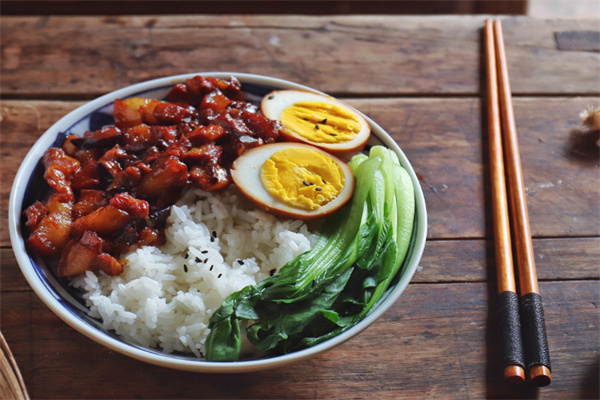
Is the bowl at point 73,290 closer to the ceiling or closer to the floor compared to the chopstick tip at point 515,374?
closer to the ceiling

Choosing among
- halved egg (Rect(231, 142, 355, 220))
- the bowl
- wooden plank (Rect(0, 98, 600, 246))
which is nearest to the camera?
the bowl

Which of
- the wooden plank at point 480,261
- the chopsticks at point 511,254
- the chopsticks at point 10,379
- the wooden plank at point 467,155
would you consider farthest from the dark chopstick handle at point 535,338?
the chopsticks at point 10,379

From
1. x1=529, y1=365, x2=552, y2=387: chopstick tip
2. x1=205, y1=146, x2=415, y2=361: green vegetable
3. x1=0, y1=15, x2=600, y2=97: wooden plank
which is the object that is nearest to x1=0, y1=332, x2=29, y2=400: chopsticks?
x1=205, y1=146, x2=415, y2=361: green vegetable

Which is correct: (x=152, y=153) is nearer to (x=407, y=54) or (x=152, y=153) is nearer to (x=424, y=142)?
(x=424, y=142)

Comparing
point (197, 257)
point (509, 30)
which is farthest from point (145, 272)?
point (509, 30)

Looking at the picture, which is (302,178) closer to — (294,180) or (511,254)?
(294,180)

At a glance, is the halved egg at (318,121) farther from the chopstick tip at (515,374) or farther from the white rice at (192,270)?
the chopstick tip at (515,374)

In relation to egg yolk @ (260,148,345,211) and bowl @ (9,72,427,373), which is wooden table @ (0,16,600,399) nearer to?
bowl @ (9,72,427,373)

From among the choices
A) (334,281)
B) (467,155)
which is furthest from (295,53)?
(334,281)
